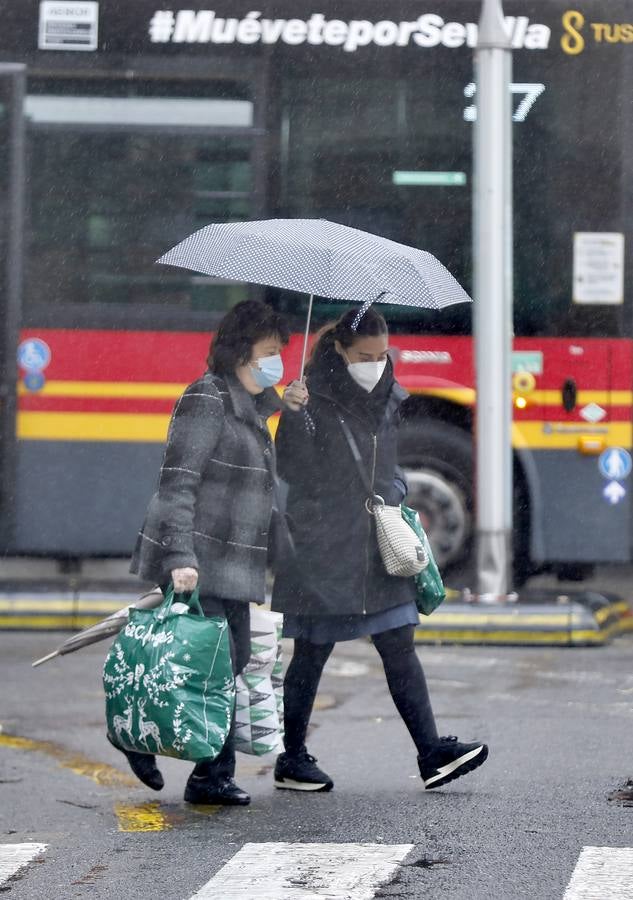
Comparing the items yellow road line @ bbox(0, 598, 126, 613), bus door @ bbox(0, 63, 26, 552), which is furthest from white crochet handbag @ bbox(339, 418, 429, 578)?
bus door @ bbox(0, 63, 26, 552)

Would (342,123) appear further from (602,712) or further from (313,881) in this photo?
(313,881)

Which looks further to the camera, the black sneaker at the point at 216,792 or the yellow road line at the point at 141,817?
the black sneaker at the point at 216,792

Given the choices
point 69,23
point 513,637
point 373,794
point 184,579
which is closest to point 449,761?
point 373,794

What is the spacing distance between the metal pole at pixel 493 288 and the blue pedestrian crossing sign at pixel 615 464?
38.8 inches

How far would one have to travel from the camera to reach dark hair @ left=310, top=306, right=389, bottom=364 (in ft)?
19.9

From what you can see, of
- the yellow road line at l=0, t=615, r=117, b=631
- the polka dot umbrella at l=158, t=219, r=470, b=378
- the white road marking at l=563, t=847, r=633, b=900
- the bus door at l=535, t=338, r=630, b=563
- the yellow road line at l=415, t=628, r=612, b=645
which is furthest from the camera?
the bus door at l=535, t=338, r=630, b=563

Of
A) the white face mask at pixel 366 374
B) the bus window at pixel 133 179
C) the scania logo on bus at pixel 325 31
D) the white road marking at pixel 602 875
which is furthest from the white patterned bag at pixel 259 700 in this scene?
the scania logo on bus at pixel 325 31

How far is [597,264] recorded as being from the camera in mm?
10703

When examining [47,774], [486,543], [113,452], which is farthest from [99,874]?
[113,452]

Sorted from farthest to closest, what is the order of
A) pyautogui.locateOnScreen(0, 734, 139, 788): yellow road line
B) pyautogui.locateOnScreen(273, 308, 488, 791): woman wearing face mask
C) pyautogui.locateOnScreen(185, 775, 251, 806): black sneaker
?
pyautogui.locateOnScreen(0, 734, 139, 788): yellow road line
pyautogui.locateOnScreen(273, 308, 488, 791): woman wearing face mask
pyautogui.locateOnScreen(185, 775, 251, 806): black sneaker

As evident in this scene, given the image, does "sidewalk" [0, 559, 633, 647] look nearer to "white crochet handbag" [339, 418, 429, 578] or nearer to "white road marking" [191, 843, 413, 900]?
"white crochet handbag" [339, 418, 429, 578]

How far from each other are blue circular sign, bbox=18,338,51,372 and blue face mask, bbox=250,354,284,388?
16.2ft

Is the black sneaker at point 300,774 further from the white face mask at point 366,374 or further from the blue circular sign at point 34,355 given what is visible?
the blue circular sign at point 34,355

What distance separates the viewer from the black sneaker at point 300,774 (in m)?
6.14
